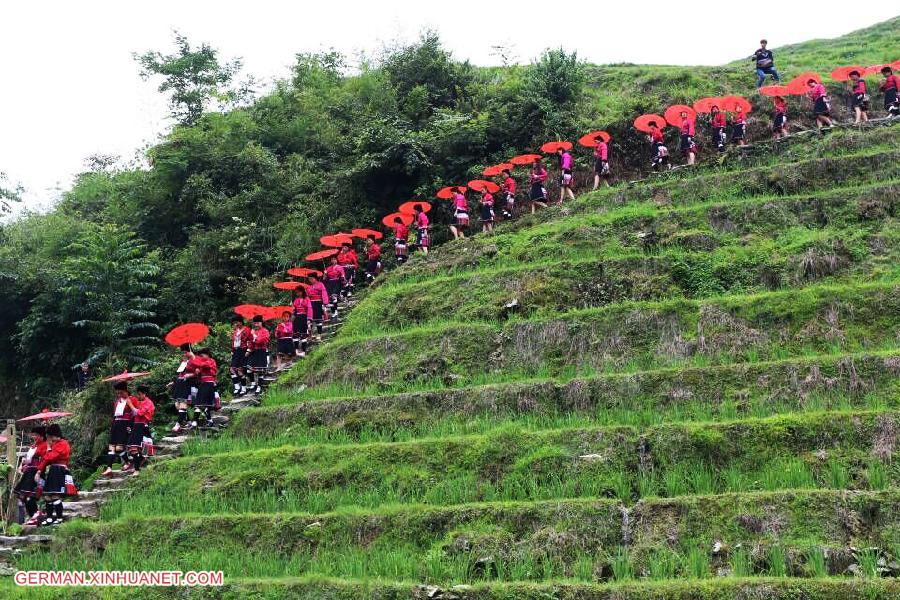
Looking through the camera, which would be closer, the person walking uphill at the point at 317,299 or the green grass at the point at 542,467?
the green grass at the point at 542,467

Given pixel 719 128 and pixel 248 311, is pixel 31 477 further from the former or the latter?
pixel 719 128

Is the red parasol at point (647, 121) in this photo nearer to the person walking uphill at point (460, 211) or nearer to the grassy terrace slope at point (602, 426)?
the grassy terrace slope at point (602, 426)

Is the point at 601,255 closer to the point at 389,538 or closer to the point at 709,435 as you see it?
the point at 709,435

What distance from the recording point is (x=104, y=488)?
1209 cm

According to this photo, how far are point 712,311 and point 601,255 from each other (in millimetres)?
3053

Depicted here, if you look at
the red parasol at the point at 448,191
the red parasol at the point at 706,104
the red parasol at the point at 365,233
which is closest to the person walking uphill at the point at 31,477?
the red parasol at the point at 365,233

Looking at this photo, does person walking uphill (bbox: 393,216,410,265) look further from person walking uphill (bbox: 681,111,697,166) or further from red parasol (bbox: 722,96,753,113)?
red parasol (bbox: 722,96,753,113)

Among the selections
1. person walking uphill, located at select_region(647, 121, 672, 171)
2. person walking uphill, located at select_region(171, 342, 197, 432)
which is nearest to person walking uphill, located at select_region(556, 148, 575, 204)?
person walking uphill, located at select_region(647, 121, 672, 171)

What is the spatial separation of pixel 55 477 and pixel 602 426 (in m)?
8.15

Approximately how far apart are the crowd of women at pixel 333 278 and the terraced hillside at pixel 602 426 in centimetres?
88

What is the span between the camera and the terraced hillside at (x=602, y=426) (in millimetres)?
7457

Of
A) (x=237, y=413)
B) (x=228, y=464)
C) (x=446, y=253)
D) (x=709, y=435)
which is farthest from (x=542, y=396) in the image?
(x=446, y=253)

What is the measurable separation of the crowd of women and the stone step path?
0.17 metres

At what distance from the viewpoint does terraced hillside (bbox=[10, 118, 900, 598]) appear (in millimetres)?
7457
